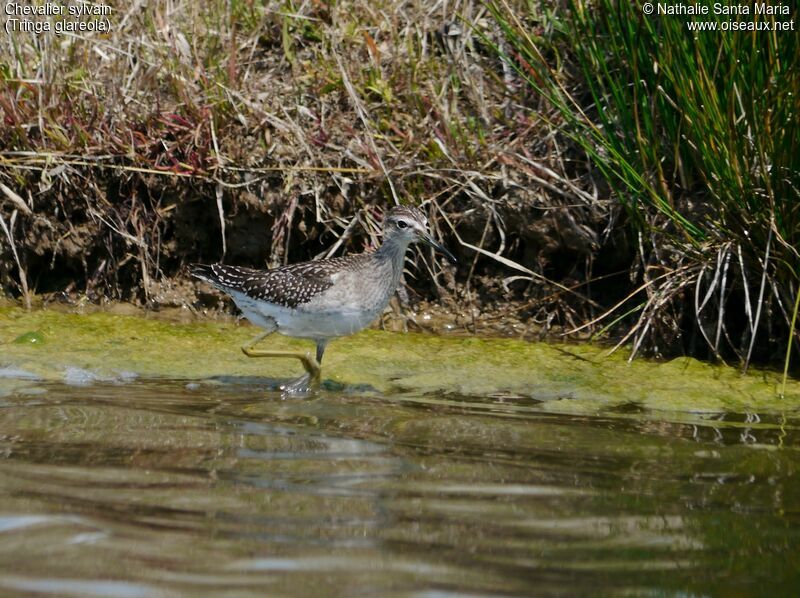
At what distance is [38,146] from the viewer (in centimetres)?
784

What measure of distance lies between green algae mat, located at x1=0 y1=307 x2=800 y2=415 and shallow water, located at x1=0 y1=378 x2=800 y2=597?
396 millimetres

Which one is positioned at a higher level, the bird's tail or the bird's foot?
the bird's tail

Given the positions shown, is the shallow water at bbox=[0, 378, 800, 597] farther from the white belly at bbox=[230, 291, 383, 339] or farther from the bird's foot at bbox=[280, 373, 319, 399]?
the white belly at bbox=[230, 291, 383, 339]

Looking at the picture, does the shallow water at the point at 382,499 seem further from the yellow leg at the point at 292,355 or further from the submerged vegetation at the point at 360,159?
the submerged vegetation at the point at 360,159

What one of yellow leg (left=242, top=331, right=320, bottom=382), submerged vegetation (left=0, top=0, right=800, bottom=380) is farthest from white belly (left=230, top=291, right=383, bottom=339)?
submerged vegetation (left=0, top=0, right=800, bottom=380)

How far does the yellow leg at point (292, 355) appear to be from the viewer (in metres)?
6.73

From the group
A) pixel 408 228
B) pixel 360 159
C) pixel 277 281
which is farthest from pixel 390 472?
pixel 360 159

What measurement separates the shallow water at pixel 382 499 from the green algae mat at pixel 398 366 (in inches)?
15.6

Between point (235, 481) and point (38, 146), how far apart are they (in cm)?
435

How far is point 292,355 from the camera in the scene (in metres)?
6.84

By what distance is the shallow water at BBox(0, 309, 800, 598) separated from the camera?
3.44 meters

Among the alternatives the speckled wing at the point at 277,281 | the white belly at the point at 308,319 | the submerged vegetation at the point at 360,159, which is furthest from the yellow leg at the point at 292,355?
the submerged vegetation at the point at 360,159

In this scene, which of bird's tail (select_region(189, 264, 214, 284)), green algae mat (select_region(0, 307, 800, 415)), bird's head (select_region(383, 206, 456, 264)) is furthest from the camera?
bird's tail (select_region(189, 264, 214, 284))

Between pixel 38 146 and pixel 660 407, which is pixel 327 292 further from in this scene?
pixel 38 146
